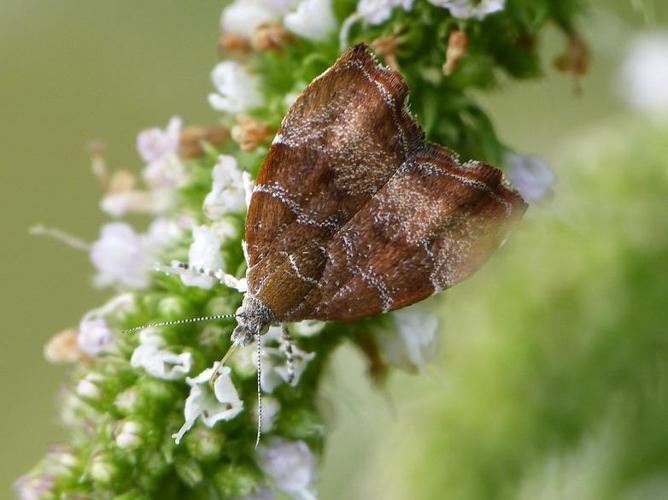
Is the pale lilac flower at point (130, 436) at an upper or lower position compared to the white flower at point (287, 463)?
upper

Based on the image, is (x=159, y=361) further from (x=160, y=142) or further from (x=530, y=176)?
(x=530, y=176)

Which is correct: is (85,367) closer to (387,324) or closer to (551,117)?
(387,324)

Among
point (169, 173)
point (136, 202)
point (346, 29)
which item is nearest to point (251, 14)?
point (346, 29)

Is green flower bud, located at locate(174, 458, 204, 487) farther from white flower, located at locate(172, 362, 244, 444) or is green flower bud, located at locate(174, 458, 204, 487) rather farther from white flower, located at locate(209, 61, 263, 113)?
white flower, located at locate(209, 61, 263, 113)

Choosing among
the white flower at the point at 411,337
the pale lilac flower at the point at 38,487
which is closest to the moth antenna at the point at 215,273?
the white flower at the point at 411,337

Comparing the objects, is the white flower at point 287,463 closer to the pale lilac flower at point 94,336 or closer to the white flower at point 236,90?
the pale lilac flower at point 94,336

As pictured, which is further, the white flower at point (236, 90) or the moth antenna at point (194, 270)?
the white flower at point (236, 90)

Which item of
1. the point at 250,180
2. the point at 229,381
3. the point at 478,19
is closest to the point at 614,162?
the point at 478,19
